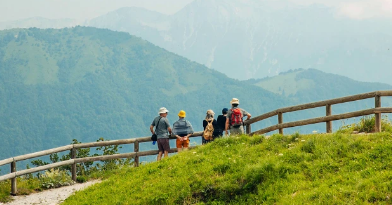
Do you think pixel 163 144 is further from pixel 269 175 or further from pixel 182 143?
pixel 269 175

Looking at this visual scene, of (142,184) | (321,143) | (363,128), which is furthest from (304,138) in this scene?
(142,184)

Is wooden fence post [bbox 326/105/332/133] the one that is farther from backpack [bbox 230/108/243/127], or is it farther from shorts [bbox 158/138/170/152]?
shorts [bbox 158/138/170/152]

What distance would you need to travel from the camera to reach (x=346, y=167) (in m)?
11.6

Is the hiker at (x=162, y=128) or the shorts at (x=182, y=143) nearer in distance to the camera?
the hiker at (x=162, y=128)

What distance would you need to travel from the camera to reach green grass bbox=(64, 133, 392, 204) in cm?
1065

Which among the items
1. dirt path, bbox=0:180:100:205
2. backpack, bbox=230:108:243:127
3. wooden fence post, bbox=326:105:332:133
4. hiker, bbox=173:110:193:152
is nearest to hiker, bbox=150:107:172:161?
hiker, bbox=173:110:193:152

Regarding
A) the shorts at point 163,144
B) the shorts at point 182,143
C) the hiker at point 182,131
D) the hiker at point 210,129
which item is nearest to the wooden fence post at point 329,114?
the hiker at point 210,129

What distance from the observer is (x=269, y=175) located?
12.3 m

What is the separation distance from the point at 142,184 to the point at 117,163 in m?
5.70

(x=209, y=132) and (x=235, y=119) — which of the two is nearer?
(x=235, y=119)

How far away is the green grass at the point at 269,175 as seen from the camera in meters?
10.6

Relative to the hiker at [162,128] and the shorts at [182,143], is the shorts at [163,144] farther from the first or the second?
the shorts at [182,143]

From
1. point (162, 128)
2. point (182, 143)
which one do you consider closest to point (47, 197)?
point (162, 128)

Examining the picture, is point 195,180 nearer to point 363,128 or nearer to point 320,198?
point 320,198
